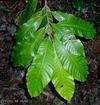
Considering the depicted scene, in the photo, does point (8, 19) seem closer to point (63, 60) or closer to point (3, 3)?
point (3, 3)

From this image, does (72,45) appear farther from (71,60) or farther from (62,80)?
(62,80)

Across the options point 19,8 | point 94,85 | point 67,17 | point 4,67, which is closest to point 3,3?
point 19,8

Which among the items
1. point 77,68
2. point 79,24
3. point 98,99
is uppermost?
point 79,24

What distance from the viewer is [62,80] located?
3.84 ft

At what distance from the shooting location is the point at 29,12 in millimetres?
1542

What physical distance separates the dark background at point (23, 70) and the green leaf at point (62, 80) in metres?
1.59

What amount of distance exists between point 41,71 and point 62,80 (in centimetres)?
12

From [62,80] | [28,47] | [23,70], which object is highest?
[28,47]

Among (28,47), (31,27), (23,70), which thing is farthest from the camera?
(23,70)

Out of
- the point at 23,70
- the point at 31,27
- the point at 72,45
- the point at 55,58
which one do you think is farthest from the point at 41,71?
the point at 23,70

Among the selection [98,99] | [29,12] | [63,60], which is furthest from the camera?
[98,99]

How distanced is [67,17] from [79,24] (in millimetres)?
82

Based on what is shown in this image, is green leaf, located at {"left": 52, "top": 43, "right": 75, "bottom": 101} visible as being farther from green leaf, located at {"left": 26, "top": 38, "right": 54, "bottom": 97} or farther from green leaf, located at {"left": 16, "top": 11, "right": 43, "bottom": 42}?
green leaf, located at {"left": 16, "top": 11, "right": 43, "bottom": 42}

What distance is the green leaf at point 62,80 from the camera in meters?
1.17
